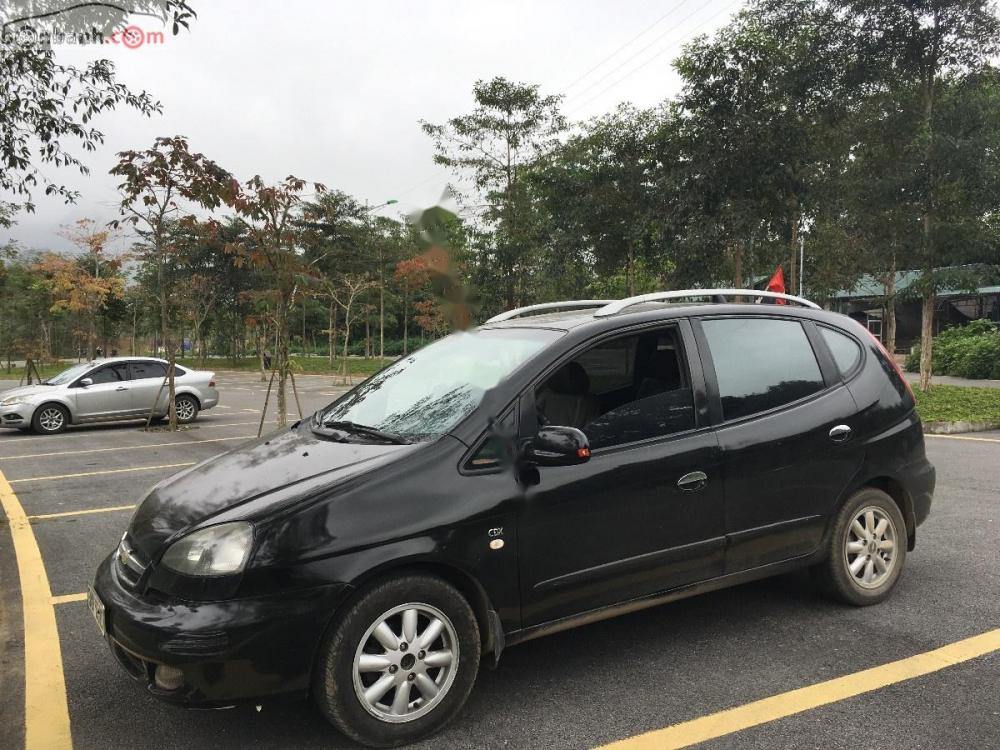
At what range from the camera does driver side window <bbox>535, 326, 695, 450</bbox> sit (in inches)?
129

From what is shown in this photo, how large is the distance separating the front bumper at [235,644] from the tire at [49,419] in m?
12.2

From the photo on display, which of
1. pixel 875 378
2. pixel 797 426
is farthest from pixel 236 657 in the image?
pixel 875 378

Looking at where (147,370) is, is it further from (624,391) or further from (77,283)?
(77,283)

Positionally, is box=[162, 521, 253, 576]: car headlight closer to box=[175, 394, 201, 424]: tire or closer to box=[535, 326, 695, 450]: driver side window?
box=[535, 326, 695, 450]: driver side window

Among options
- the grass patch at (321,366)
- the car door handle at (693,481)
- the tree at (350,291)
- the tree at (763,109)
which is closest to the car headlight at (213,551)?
the car door handle at (693,481)

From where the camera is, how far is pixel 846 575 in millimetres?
3896

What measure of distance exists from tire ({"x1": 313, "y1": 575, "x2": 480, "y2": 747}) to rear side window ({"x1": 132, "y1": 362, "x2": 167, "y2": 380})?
13.0 m

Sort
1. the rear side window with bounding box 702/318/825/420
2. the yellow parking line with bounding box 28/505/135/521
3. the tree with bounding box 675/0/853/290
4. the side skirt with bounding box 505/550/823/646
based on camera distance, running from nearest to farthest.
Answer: the side skirt with bounding box 505/550/823/646
the rear side window with bounding box 702/318/825/420
the yellow parking line with bounding box 28/505/135/521
the tree with bounding box 675/0/853/290

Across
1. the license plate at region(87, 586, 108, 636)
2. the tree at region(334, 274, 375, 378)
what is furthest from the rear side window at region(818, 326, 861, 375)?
the tree at region(334, 274, 375, 378)

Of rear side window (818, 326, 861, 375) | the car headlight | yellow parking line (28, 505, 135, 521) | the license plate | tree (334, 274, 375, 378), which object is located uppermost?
tree (334, 274, 375, 378)

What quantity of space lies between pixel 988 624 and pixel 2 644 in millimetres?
4834

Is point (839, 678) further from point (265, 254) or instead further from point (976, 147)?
point (976, 147)

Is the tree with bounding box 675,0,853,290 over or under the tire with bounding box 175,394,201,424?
over

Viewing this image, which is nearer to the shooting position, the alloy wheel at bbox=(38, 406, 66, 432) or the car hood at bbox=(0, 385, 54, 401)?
the alloy wheel at bbox=(38, 406, 66, 432)
